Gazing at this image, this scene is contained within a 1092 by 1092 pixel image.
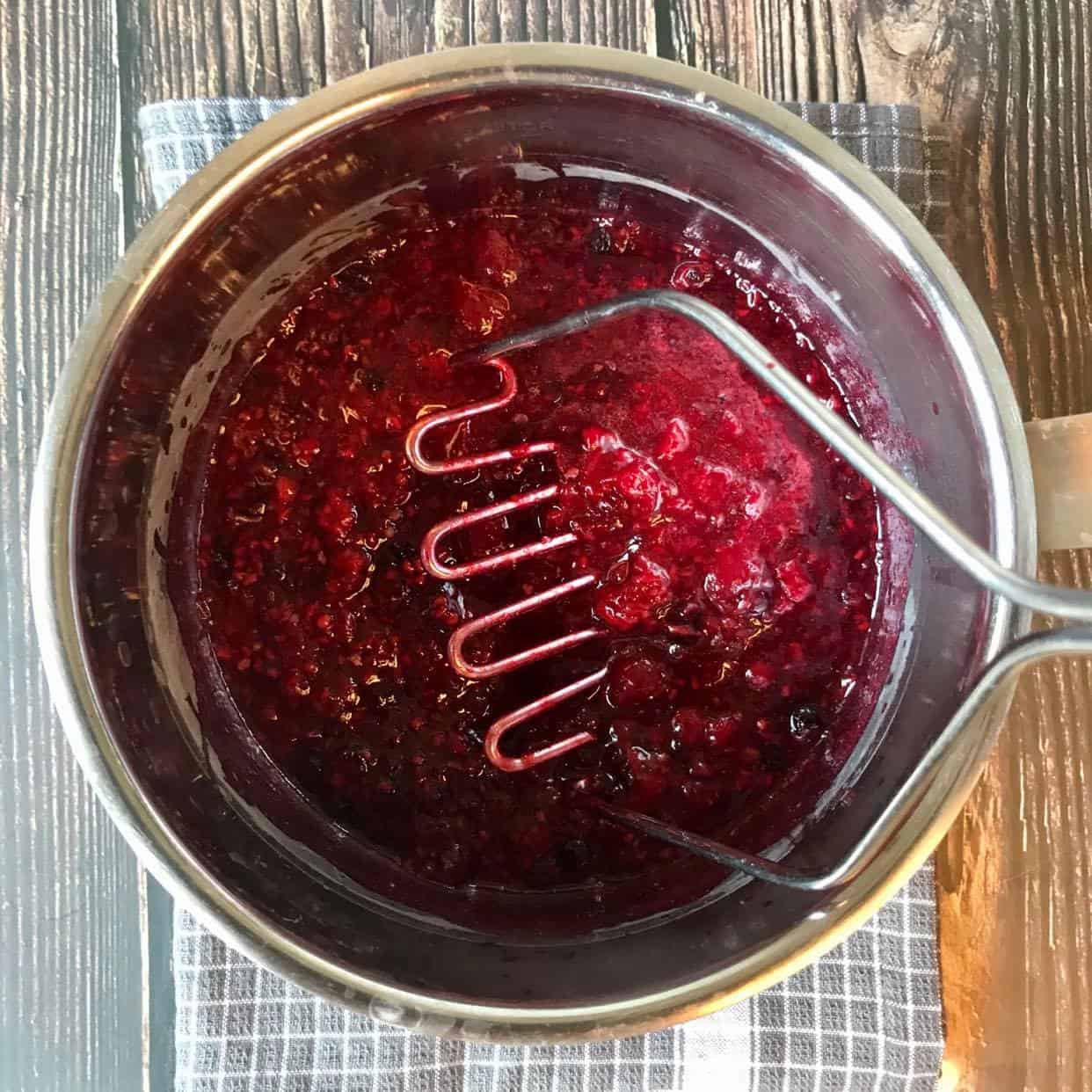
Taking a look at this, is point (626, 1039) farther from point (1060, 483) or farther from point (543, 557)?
point (1060, 483)

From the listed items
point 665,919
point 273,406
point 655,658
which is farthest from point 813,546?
point 273,406

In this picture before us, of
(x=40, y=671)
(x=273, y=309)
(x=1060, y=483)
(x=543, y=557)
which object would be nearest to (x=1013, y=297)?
(x=1060, y=483)

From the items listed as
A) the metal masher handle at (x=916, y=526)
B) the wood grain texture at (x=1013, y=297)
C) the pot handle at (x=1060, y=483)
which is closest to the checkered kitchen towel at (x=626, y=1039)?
the wood grain texture at (x=1013, y=297)

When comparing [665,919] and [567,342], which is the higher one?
[567,342]

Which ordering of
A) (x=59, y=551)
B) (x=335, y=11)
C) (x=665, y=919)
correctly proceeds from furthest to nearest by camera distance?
(x=335, y=11) → (x=665, y=919) → (x=59, y=551)

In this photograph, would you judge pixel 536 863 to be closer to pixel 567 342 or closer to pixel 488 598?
pixel 488 598

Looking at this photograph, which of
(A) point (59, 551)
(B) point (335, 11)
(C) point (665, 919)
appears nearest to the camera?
(A) point (59, 551)
